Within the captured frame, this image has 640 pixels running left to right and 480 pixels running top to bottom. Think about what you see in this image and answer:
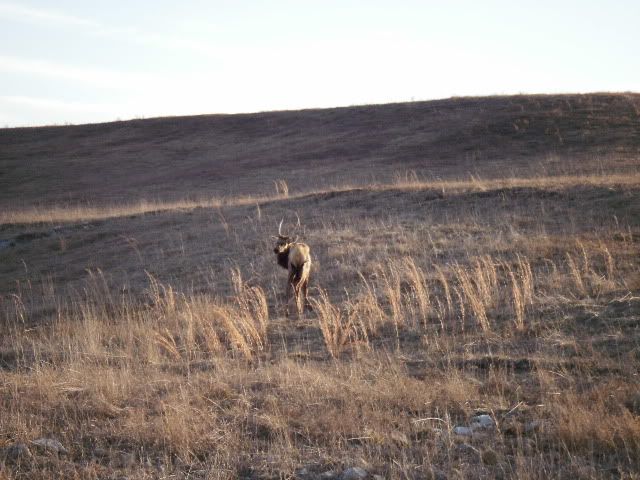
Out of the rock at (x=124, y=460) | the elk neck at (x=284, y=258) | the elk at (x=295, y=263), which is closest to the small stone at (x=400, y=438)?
the rock at (x=124, y=460)

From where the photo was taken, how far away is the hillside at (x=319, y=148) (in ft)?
94.1

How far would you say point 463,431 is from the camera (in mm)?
4527

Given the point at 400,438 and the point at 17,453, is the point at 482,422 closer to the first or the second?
the point at 400,438

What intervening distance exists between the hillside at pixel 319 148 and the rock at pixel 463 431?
1980 centimetres

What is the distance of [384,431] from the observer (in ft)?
15.1

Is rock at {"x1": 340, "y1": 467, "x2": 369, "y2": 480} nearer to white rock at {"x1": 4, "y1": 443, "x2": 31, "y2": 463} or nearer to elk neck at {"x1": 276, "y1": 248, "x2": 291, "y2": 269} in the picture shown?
white rock at {"x1": 4, "y1": 443, "x2": 31, "y2": 463}

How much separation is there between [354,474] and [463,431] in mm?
1011

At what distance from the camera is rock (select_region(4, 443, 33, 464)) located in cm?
435

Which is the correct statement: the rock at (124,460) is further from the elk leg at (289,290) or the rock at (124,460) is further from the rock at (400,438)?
the elk leg at (289,290)

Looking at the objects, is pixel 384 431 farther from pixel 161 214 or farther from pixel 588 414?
pixel 161 214

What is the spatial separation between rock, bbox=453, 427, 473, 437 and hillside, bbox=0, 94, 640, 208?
19.8 metres

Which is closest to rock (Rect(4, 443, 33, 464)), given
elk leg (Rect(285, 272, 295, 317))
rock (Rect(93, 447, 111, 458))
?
rock (Rect(93, 447, 111, 458))

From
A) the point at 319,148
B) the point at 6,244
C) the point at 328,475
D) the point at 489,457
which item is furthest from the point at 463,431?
the point at 319,148

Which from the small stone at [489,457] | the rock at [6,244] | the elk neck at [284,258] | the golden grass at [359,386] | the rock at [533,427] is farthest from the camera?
the rock at [6,244]
